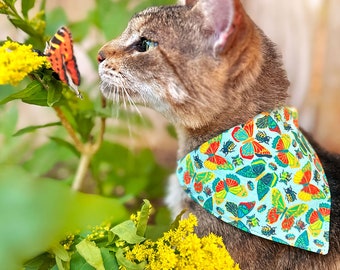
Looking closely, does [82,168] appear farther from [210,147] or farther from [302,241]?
[302,241]

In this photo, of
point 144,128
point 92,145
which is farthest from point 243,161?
point 144,128

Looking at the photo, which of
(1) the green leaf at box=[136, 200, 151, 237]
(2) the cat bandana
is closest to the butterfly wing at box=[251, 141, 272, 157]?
(2) the cat bandana

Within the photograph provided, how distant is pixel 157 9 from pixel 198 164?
0.31 metres

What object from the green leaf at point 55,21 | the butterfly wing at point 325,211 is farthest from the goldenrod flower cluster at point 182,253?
the green leaf at point 55,21

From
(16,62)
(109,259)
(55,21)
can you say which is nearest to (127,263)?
(109,259)

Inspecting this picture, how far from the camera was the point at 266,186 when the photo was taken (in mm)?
875

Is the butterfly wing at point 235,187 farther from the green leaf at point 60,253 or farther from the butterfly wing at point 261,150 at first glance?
the green leaf at point 60,253

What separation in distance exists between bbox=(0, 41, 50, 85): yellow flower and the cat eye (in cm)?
22

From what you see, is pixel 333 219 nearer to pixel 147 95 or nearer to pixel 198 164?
pixel 198 164

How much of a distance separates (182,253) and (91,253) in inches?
5.3

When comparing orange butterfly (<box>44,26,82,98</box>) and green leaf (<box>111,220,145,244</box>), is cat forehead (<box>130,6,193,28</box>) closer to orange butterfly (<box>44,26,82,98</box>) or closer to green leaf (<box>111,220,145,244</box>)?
orange butterfly (<box>44,26,82,98</box>)

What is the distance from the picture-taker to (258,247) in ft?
2.98

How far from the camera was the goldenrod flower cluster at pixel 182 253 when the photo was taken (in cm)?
73

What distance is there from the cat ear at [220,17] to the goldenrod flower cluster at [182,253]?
1.00 feet
